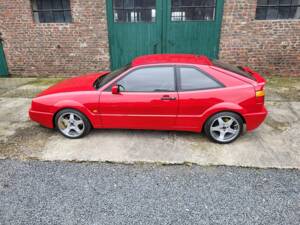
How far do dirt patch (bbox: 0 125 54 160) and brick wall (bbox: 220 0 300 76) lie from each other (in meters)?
6.00

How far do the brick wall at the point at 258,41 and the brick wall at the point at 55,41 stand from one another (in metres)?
4.10

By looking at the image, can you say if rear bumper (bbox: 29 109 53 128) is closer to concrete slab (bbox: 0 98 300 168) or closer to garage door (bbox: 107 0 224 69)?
concrete slab (bbox: 0 98 300 168)

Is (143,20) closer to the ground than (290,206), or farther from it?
farther from it

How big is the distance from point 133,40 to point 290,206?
6.46 meters

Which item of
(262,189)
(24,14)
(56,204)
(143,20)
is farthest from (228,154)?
(24,14)

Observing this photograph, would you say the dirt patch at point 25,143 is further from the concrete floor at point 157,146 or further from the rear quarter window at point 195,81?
the rear quarter window at point 195,81

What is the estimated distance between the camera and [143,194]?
263cm

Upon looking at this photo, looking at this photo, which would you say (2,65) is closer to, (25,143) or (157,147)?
(25,143)

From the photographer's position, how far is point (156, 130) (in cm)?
407

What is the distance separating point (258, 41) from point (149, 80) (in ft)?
17.5

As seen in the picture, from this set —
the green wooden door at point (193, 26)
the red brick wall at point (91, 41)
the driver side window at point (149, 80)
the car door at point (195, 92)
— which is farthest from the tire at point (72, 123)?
the green wooden door at point (193, 26)

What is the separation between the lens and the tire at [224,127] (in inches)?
136

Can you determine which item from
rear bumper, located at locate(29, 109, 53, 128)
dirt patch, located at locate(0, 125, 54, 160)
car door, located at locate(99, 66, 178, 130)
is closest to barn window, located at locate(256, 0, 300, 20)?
car door, located at locate(99, 66, 178, 130)

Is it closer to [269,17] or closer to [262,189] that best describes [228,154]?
[262,189]
